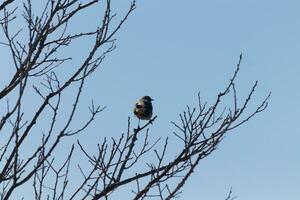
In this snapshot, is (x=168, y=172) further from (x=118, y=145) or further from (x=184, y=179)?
(x=118, y=145)

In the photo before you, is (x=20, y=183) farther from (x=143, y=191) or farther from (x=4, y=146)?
(x=143, y=191)

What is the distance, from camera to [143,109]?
12789 mm

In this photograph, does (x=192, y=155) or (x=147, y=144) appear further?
(x=147, y=144)

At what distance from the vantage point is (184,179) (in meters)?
3.82

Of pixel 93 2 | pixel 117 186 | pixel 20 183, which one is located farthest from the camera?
pixel 93 2

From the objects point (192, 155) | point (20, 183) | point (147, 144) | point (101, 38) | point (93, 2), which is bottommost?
point (20, 183)

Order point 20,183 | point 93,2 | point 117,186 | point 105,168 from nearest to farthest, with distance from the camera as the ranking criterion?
point 20,183 < point 117,186 < point 105,168 < point 93,2

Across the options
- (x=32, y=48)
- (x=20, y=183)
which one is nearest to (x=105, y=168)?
(x=20, y=183)

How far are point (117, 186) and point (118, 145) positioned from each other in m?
0.48

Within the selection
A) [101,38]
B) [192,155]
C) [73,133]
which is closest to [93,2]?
[101,38]

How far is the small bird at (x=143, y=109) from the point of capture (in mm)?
12578

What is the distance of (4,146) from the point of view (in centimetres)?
414

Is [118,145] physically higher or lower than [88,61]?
lower

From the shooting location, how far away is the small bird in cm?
1258
